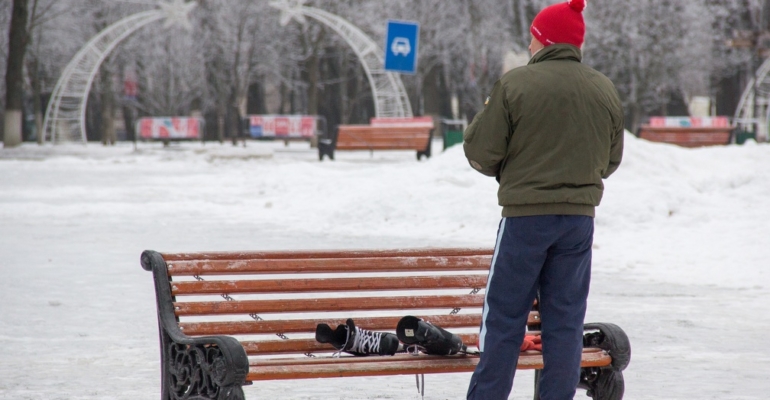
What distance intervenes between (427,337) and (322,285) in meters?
0.68

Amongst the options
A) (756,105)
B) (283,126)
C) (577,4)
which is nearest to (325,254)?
(577,4)

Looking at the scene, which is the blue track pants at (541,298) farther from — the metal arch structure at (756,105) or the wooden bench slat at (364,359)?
A: the metal arch structure at (756,105)

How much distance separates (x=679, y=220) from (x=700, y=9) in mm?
39981

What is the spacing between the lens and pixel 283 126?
3772cm

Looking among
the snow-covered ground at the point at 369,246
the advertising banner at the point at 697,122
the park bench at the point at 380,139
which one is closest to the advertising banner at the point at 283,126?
the park bench at the point at 380,139

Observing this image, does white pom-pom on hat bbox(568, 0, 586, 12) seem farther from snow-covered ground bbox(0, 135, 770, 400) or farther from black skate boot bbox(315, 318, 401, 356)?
snow-covered ground bbox(0, 135, 770, 400)

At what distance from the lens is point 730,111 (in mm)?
52844

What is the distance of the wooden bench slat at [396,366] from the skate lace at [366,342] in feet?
0.44

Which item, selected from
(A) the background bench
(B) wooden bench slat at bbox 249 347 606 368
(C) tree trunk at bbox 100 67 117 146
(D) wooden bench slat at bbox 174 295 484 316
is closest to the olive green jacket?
(B) wooden bench slat at bbox 249 347 606 368

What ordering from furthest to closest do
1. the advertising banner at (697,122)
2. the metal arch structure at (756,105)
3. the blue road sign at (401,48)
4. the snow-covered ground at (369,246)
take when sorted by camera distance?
the metal arch structure at (756,105)
the advertising banner at (697,122)
the blue road sign at (401,48)
the snow-covered ground at (369,246)

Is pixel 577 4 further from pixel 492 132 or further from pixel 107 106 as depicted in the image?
pixel 107 106

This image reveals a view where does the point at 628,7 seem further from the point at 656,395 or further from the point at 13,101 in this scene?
the point at 656,395

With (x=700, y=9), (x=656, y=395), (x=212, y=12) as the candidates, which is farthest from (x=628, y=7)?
(x=656, y=395)

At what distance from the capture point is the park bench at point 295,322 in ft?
11.8
